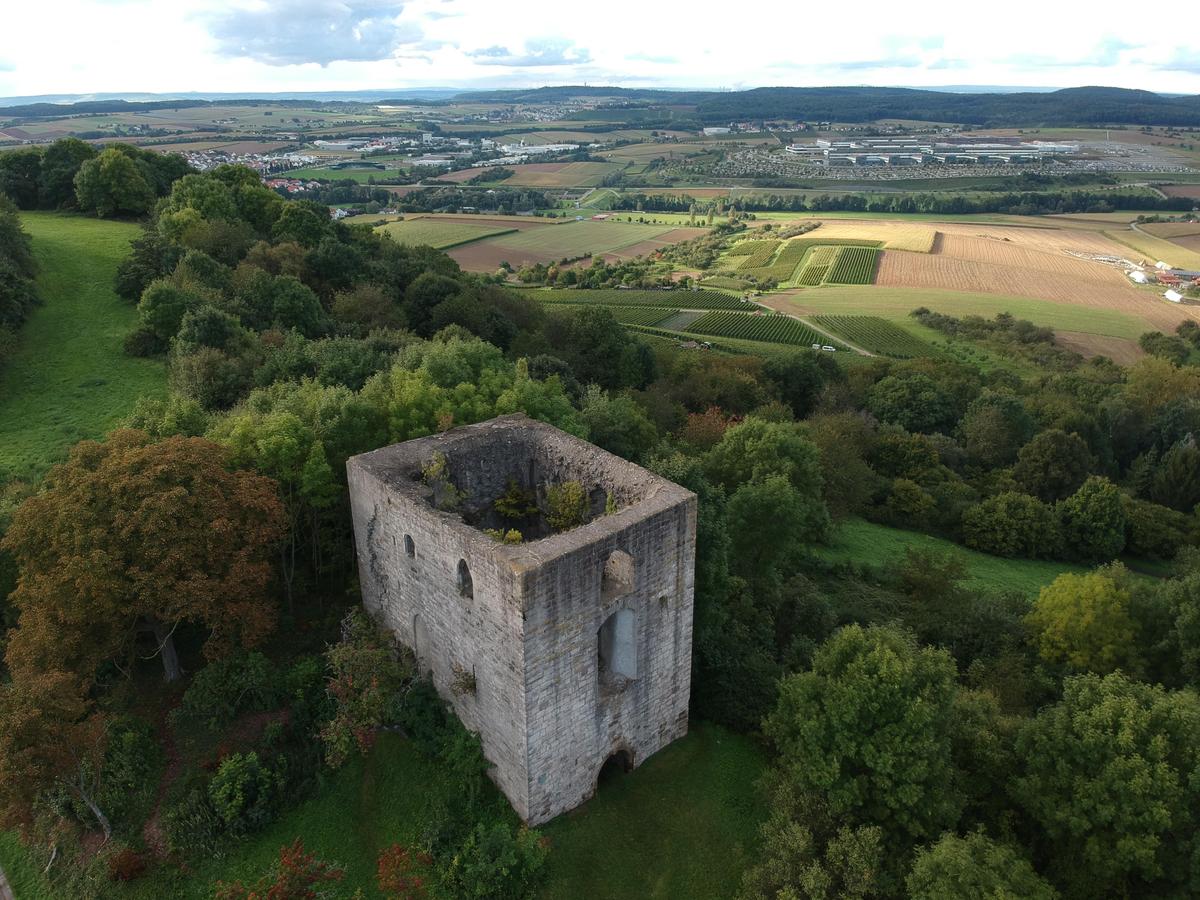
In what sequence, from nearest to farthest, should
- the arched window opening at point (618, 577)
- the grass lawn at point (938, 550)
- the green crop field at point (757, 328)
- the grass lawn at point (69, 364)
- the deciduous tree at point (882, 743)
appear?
1. the deciduous tree at point (882, 743)
2. the arched window opening at point (618, 577)
3. the grass lawn at point (69, 364)
4. the grass lawn at point (938, 550)
5. the green crop field at point (757, 328)

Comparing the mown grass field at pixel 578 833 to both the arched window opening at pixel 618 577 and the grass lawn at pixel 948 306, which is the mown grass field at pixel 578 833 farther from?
the grass lawn at pixel 948 306

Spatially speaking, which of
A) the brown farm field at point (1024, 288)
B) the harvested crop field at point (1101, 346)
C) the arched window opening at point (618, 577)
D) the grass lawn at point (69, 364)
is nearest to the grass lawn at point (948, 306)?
the brown farm field at point (1024, 288)

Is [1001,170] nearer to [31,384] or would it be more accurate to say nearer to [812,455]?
[812,455]

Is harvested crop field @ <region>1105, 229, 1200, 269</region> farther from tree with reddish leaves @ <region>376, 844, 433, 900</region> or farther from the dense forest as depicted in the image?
tree with reddish leaves @ <region>376, 844, 433, 900</region>

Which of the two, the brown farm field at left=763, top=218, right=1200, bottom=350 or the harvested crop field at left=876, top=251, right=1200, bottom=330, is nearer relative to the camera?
the brown farm field at left=763, top=218, right=1200, bottom=350

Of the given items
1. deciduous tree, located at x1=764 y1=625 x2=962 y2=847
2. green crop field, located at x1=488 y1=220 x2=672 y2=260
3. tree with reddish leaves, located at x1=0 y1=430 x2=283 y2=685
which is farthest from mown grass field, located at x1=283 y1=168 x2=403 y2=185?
deciduous tree, located at x1=764 y1=625 x2=962 y2=847

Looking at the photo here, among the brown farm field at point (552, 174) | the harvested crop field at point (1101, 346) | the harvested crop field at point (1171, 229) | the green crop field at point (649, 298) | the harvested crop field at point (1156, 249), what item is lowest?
the harvested crop field at point (1101, 346)

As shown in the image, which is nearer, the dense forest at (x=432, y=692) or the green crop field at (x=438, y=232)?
the dense forest at (x=432, y=692)
